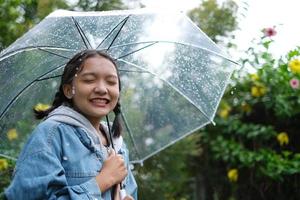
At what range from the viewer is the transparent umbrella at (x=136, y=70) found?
267 cm

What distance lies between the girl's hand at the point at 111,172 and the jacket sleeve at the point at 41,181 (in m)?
0.11

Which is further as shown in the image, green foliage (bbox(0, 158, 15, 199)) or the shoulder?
green foliage (bbox(0, 158, 15, 199))

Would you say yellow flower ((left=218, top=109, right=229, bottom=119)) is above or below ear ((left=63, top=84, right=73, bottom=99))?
below

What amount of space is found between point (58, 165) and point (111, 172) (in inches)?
9.3

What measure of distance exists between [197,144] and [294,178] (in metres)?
1.11

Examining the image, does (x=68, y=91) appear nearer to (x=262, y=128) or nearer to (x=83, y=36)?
(x=83, y=36)

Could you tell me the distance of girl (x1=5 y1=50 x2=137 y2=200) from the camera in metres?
2.08

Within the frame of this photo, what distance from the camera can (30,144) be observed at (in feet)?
7.06

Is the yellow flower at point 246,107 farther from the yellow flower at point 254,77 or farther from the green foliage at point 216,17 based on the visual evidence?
the green foliage at point 216,17

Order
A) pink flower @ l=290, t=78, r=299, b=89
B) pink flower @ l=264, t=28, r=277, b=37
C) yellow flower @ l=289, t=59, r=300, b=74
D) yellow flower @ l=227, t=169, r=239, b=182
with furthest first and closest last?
1. yellow flower @ l=227, t=169, r=239, b=182
2. pink flower @ l=264, t=28, r=277, b=37
3. pink flower @ l=290, t=78, r=299, b=89
4. yellow flower @ l=289, t=59, r=300, b=74

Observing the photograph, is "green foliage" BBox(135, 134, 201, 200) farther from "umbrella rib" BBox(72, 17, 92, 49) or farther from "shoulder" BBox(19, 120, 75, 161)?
"shoulder" BBox(19, 120, 75, 161)

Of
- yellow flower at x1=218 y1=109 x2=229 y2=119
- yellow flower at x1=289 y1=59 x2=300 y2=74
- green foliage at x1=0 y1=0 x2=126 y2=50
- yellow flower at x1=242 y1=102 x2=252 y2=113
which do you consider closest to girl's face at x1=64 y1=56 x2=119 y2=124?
green foliage at x1=0 y1=0 x2=126 y2=50

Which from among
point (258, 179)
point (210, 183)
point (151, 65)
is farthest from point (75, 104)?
point (210, 183)

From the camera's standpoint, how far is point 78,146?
2.23 meters
